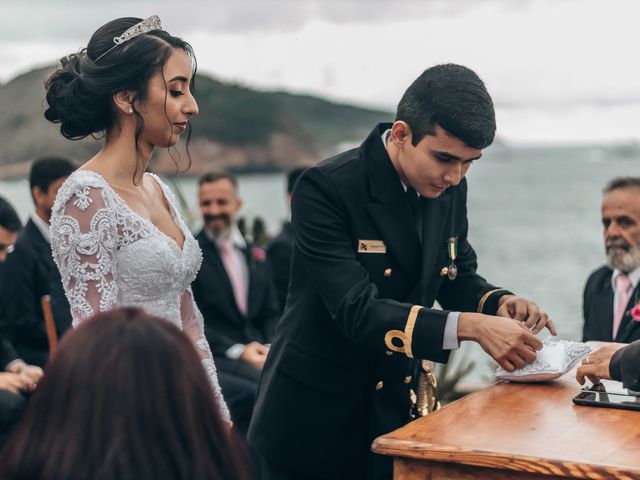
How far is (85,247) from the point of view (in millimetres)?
3010

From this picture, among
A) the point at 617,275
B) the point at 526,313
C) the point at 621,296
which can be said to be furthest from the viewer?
the point at 617,275

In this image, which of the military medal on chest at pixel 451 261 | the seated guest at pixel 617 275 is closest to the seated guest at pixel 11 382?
the military medal on chest at pixel 451 261

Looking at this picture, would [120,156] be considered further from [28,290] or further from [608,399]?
[28,290]

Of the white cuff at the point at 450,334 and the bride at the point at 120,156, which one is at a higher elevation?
the bride at the point at 120,156

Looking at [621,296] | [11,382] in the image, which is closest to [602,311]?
[621,296]

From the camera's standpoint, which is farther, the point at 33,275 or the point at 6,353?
the point at 33,275

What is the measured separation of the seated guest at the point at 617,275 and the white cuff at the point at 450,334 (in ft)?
7.22

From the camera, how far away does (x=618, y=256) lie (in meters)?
5.52

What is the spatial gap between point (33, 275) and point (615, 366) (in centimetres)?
354

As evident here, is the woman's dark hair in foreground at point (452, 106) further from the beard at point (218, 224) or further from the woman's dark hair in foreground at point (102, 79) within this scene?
the beard at point (218, 224)

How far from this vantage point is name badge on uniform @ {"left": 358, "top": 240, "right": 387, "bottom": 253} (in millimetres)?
3275

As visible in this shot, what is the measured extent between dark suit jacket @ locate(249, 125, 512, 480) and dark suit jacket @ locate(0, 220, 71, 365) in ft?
8.53

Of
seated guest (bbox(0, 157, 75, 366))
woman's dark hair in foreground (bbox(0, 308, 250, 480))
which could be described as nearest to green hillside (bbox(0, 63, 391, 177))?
seated guest (bbox(0, 157, 75, 366))

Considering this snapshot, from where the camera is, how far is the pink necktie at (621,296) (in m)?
5.29
